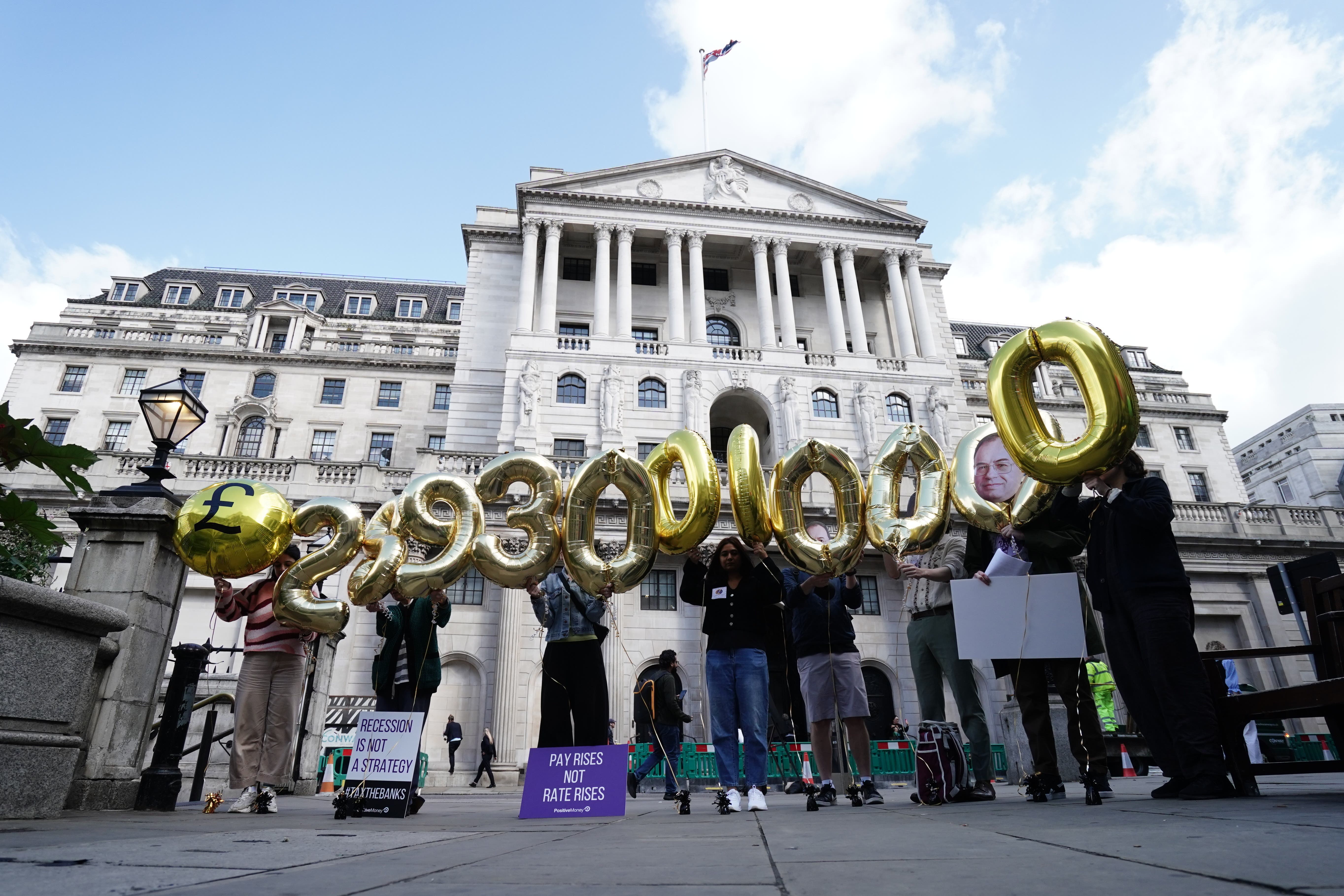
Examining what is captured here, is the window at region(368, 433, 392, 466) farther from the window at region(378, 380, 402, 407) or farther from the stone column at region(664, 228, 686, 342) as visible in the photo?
the stone column at region(664, 228, 686, 342)

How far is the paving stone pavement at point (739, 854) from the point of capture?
6.54 feet

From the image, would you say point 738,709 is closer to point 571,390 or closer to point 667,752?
point 667,752

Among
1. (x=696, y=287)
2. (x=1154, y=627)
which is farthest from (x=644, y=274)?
(x=1154, y=627)

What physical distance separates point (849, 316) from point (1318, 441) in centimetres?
6470

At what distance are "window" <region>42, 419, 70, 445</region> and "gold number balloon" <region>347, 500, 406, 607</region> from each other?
4075 cm

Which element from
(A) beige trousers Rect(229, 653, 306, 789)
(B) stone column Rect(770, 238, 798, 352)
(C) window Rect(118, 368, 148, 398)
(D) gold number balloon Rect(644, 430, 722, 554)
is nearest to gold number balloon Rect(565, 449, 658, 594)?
(D) gold number balloon Rect(644, 430, 722, 554)

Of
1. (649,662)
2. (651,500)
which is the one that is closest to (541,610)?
(651,500)

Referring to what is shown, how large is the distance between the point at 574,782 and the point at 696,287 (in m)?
27.3

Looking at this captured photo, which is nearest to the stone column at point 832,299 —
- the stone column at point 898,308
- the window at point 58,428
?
the stone column at point 898,308

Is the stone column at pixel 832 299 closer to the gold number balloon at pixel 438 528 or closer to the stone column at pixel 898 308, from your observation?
the stone column at pixel 898 308

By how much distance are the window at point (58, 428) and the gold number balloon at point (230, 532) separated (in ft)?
131

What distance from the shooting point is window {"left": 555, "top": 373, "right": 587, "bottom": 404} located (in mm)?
28094

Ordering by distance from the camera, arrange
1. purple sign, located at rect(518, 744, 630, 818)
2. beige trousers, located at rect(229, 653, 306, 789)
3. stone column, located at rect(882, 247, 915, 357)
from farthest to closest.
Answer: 1. stone column, located at rect(882, 247, 915, 357)
2. beige trousers, located at rect(229, 653, 306, 789)
3. purple sign, located at rect(518, 744, 630, 818)

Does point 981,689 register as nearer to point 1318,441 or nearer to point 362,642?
point 362,642
